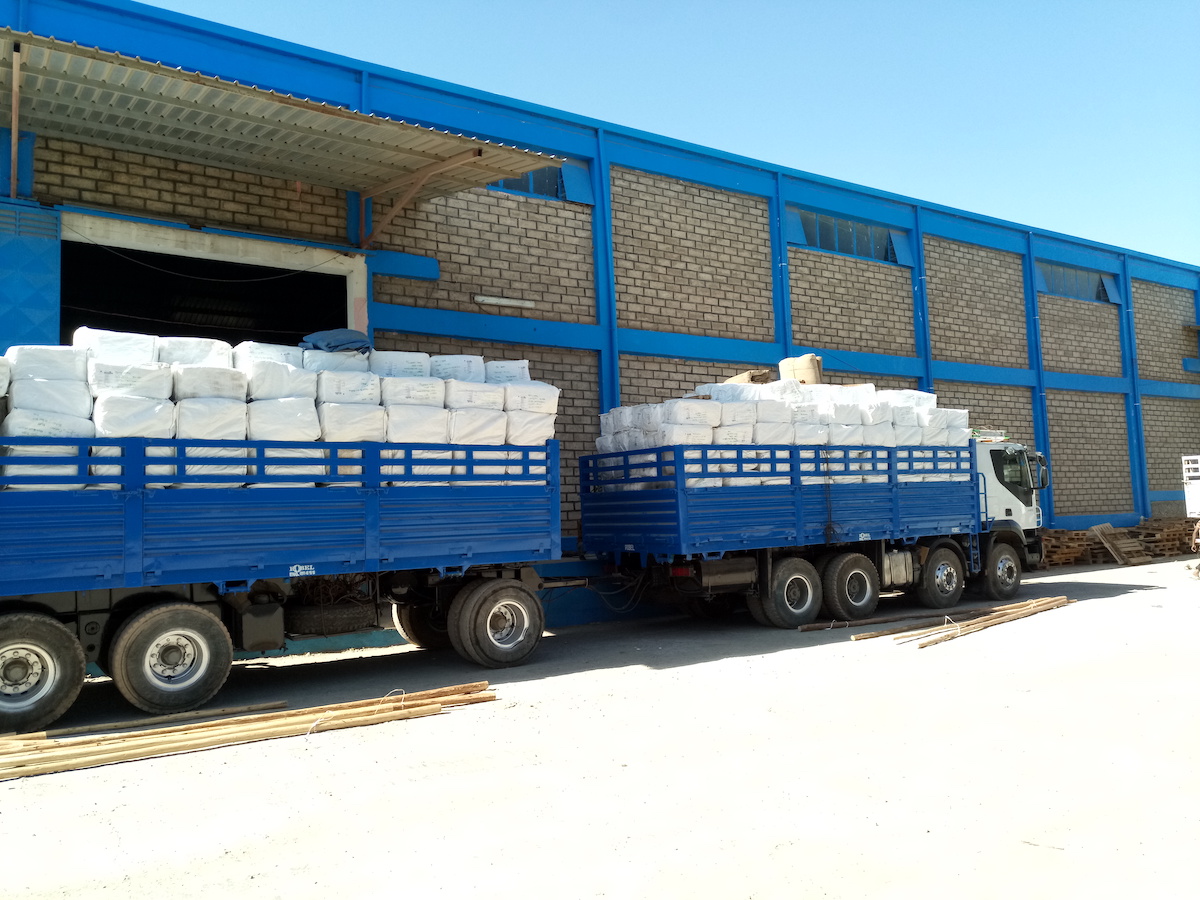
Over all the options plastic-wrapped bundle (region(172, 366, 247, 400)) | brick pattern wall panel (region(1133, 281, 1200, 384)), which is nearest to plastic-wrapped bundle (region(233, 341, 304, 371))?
plastic-wrapped bundle (region(172, 366, 247, 400))

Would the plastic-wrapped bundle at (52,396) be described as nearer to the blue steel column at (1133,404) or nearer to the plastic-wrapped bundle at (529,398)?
the plastic-wrapped bundle at (529,398)

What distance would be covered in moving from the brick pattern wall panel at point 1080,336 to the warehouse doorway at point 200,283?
1752cm

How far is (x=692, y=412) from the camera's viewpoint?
11.5 m

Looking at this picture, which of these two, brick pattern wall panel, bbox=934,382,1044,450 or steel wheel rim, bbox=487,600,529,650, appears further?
brick pattern wall panel, bbox=934,382,1044,450

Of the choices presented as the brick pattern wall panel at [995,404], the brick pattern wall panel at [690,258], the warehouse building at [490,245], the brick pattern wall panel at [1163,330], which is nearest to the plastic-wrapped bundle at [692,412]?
the warehouse building at [490,245]

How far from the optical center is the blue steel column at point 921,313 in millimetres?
19984

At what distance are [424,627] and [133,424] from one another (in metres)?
4.53

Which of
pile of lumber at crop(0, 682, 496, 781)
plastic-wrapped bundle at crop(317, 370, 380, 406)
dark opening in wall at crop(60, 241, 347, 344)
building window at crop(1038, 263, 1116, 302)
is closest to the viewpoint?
pile of lumber at crop(0, 682, 496, 781)

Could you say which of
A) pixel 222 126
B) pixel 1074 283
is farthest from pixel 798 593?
pixel 1074 283

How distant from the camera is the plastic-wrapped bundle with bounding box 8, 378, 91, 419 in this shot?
7363 millimetres

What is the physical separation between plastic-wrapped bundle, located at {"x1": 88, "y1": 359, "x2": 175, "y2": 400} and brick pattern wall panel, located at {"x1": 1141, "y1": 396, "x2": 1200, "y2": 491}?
24963 mm

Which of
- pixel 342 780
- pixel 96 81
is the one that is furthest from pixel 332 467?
pixel 96 81

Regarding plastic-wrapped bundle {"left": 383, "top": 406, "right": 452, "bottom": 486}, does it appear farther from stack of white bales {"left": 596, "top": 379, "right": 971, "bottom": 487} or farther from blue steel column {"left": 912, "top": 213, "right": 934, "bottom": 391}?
blue steel column {"left": 912, "top": 213, "right": 934, "bottom": 391}

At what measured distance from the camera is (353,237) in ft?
41.9
